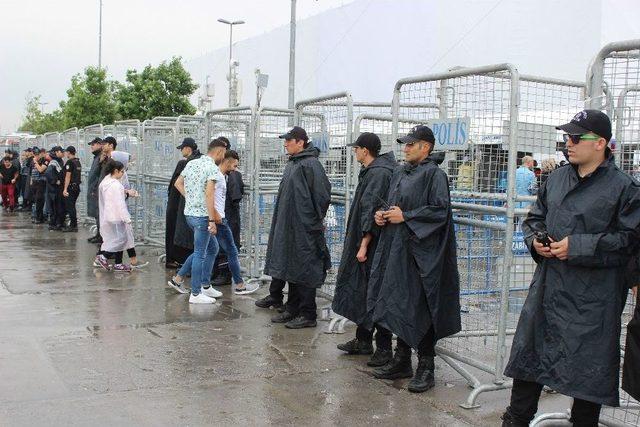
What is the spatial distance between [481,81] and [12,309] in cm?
563

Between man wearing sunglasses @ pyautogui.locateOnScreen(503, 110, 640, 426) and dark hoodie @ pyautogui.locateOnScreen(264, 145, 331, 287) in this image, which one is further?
dark hoodie @ pyautogui.locateOnScreen(264, 145, 331, 287)

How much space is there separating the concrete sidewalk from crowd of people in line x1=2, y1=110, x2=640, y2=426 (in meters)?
0.30

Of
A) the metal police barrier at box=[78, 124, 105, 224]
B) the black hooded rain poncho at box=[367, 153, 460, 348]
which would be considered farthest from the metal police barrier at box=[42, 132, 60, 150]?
the black hooded rain poncho at box=[367, 153, 460, 348]

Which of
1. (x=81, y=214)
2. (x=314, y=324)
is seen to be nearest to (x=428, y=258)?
(x=314, y=324)

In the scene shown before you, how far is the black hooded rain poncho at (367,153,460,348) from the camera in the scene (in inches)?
211

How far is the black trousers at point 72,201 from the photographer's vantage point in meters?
14.9

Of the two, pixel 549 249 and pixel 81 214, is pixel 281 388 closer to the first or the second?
pixel 549 249

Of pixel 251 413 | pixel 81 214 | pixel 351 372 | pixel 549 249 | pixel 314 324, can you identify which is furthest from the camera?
pixel 81 214

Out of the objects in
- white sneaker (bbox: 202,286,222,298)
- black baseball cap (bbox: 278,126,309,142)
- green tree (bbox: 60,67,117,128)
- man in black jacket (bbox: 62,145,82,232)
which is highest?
green tree (bbox: 60,67,117,128)

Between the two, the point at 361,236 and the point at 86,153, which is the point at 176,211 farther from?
the point at 86,153

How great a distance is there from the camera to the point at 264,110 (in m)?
9.28

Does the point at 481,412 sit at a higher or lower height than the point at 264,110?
lower

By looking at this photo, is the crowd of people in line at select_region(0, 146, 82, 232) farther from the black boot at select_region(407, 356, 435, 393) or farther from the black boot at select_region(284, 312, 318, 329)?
the black boot at select_region(407, 356, 435, 393)

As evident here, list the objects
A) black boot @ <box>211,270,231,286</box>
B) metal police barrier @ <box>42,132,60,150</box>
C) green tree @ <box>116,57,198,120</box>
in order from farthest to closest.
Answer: green tree @ <box>116,57,198,120</box> → metal police barrier @ <box>42,132,60,150</box> → black boot @ <box>211,270,231,286</box>
